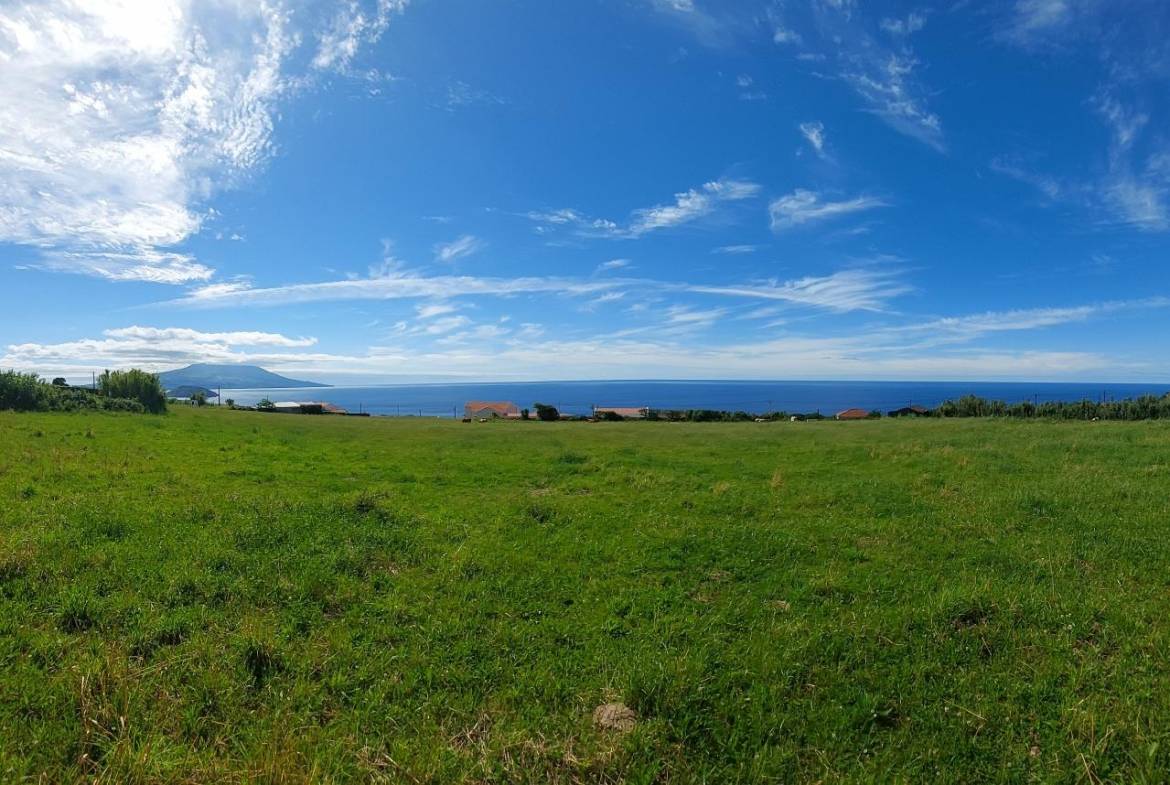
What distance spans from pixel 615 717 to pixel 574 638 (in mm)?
1394

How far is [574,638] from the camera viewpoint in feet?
19.8

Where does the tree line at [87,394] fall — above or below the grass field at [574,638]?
above

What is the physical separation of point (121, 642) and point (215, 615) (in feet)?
2.83

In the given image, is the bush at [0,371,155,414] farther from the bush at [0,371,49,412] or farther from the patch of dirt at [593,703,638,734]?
the patch of dirt at [593,703,638,734]

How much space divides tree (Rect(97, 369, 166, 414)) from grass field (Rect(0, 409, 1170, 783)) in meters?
72.3

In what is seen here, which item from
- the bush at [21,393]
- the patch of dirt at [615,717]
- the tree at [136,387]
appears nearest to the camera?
the patch of dirt at [615,717]

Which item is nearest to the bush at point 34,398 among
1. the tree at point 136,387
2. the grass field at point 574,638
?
the tree at point 136,387

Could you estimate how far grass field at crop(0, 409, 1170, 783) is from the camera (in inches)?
166

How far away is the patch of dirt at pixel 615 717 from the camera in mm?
4586

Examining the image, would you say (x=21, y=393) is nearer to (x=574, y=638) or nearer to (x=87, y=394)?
(x=87, y=394)

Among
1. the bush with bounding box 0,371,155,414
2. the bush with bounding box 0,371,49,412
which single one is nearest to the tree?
the bush with bounding box 0,371,155,414

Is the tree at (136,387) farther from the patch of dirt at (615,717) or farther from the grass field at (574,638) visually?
the patch of dirt at (615,717)

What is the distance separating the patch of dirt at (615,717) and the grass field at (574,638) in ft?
0.27

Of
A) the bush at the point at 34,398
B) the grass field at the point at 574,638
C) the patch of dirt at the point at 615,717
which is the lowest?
the patch of dirt at the point at 615,717
